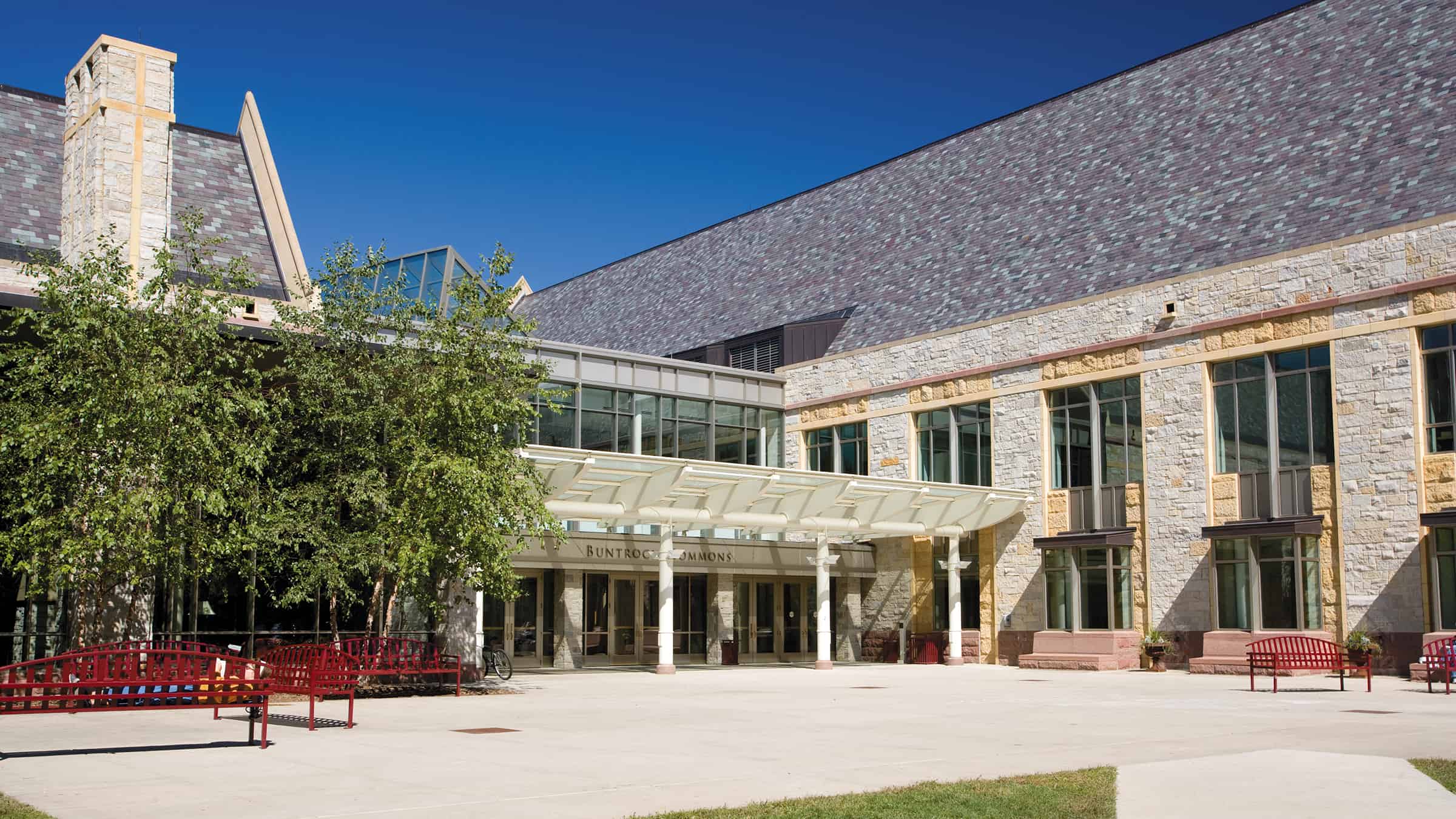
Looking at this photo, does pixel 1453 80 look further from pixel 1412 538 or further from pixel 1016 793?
pixel 1016 793

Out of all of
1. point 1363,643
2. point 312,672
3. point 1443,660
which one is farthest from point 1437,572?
point 312,672

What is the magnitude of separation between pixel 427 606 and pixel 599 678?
622 centimetres

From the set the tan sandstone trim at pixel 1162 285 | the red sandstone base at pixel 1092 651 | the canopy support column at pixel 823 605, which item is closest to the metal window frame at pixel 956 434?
the tan sandstone trim at pixel 1162 285

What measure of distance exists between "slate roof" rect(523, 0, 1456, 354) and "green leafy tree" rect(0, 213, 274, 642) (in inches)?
932

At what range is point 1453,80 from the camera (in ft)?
100

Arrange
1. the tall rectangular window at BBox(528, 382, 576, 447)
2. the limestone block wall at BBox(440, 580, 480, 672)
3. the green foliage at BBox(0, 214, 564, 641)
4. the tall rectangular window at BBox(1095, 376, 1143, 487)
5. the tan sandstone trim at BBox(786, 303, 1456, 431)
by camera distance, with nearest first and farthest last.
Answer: the green foliage at BBox(0, 214, 564, 641) → the limestone block wall at BBox(440, 580, 480, 672) → the tan sandstone trim at BBox(786, 303, 1456, 431) → the tall rectangular window at BBox(1095, 376, 1143, 487) → the tall rectangular window at BBox(528, 382, 576, 447)

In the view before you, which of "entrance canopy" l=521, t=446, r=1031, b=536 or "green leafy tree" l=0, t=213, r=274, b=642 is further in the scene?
"entrance canopy" l=521, t=446, r=1031, b=536

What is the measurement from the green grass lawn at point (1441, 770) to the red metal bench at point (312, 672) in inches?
410

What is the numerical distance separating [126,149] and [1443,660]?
25464 millimetres

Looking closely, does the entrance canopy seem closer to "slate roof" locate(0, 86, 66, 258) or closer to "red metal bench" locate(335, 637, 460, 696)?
"red metal bench" locate(335, 637, 460, 696)

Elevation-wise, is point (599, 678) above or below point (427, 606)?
below

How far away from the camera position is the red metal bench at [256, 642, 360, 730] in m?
15.0

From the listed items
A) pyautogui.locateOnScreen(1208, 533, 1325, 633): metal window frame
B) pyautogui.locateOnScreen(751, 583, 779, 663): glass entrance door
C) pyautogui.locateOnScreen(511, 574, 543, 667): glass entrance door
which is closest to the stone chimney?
pyautogui.locateOnScreen(511, 574, 543, 667): glass entrance door

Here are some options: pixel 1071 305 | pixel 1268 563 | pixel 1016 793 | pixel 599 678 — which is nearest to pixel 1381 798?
pixel 1016 793
